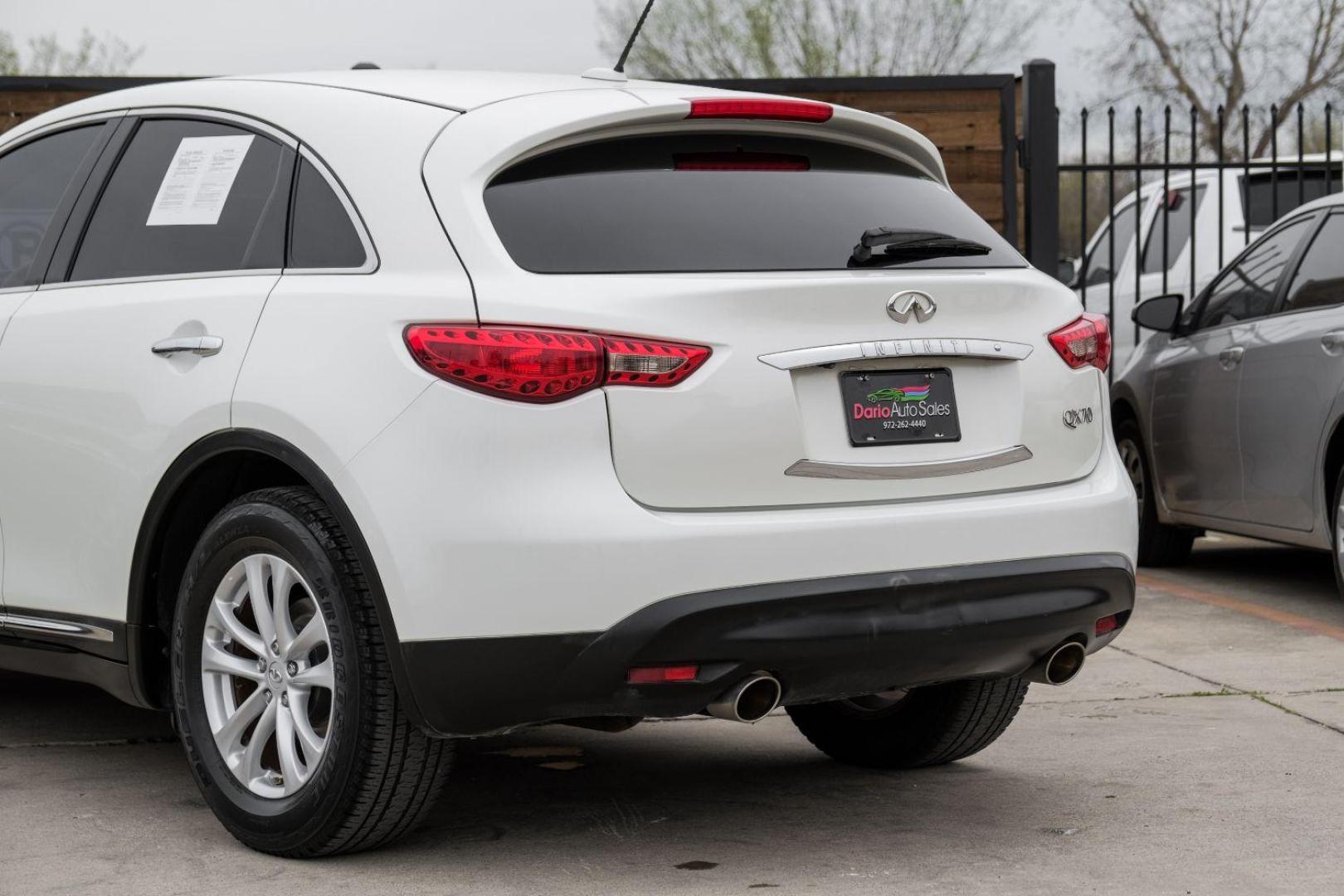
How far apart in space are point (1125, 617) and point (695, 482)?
1244 millimetres

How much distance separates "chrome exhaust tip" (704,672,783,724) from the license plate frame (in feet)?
1.68

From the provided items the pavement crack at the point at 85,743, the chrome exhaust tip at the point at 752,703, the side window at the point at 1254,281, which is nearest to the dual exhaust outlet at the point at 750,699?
the chrome exhaust tip at the point at 752,703

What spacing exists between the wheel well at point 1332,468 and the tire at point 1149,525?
1.53 meters

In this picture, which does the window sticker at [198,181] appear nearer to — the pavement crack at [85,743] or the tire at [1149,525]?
the pavement crack at [85,743]

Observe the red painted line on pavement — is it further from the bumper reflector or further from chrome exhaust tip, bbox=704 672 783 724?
chrome exhaust tip, bbox=704 672 783 724

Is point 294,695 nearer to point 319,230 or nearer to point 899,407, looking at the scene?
point 319,230

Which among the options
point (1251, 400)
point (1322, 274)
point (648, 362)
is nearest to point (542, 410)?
point (648, 362)

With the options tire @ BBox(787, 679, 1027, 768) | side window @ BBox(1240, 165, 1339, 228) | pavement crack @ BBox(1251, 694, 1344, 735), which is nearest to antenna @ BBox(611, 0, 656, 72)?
tire @ BBox(787, 679, 1027, 768)

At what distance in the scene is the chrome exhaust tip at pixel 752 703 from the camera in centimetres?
355

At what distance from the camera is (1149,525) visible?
884 cm

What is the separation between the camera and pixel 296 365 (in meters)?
3.68

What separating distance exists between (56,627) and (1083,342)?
257 cm

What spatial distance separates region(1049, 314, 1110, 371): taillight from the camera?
3.98 metres

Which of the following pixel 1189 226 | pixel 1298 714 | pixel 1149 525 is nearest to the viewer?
pixel 1298 714
